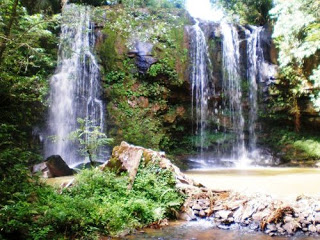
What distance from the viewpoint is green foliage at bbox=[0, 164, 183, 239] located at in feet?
12.4

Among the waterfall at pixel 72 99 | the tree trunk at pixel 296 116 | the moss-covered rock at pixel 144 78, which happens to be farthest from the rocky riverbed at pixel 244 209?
the tree trunk at pixel 296 116

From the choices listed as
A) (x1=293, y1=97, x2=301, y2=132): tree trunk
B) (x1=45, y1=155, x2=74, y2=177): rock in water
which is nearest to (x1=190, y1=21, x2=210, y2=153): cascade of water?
(x1=293, y1=97, x2=301, y2=132): tree trunk

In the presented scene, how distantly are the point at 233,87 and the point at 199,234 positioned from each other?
11748 mm

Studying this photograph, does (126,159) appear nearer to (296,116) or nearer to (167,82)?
(167,82)

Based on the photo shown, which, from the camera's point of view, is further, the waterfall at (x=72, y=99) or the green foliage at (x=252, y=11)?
the green foliage at (x=252, y=11)

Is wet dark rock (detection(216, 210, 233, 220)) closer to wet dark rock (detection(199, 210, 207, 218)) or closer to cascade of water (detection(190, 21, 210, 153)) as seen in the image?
wet dark rock (detection(199, 210, 207, 218))

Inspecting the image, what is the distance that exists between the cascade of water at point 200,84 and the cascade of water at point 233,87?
0.98 m

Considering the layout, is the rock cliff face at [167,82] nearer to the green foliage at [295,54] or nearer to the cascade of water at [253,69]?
the cascade of water at [253,69]

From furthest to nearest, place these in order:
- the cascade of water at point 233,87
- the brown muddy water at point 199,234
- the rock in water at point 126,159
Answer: the cascade of water at point 233,87 → the rock in water at point 126,159 → the brown muddy water at point 199,234

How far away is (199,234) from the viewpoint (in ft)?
14.3

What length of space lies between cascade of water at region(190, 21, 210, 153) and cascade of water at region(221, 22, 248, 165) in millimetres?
982

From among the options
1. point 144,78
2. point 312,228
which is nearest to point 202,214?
point 312,228

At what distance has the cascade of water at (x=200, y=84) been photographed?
47.9 ft

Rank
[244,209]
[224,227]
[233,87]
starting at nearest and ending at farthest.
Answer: [224,227] → [244,209] → [233,87]
